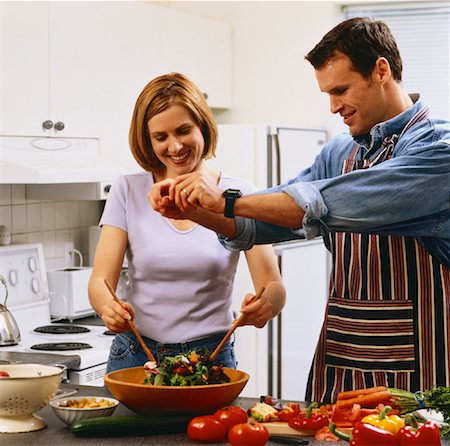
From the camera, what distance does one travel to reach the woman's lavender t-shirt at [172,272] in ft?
8.10

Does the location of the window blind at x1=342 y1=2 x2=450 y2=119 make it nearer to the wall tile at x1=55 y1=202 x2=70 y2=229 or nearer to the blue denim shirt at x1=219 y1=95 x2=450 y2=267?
the wall tile at x1=55 y1=202 x2=70 y2=229

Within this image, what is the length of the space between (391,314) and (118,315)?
0.65 metres

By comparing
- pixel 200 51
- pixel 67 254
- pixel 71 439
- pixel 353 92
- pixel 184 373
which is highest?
pixel 200 51

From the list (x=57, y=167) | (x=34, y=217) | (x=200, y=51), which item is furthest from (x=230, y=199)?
(x=200, y=51)

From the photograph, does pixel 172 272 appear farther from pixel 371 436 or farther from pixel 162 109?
pixel 371 436

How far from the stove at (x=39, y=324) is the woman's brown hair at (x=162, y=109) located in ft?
3.37

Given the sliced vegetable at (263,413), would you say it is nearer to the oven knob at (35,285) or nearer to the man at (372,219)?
the man at (372,219)

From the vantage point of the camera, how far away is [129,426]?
192 centimetres

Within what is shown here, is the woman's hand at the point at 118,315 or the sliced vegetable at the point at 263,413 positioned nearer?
the sliced vegetable at the point at 263,413

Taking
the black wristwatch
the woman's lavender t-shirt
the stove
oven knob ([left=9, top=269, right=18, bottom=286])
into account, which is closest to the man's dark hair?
the black wristwatch

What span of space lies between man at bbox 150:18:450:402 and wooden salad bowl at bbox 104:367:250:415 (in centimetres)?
38

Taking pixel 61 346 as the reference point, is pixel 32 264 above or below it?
Result: above

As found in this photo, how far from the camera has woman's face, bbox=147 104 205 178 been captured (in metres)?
2.50

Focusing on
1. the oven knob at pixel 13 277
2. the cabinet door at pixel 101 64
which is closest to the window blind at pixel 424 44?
the cabinet door at pixel 101 64
